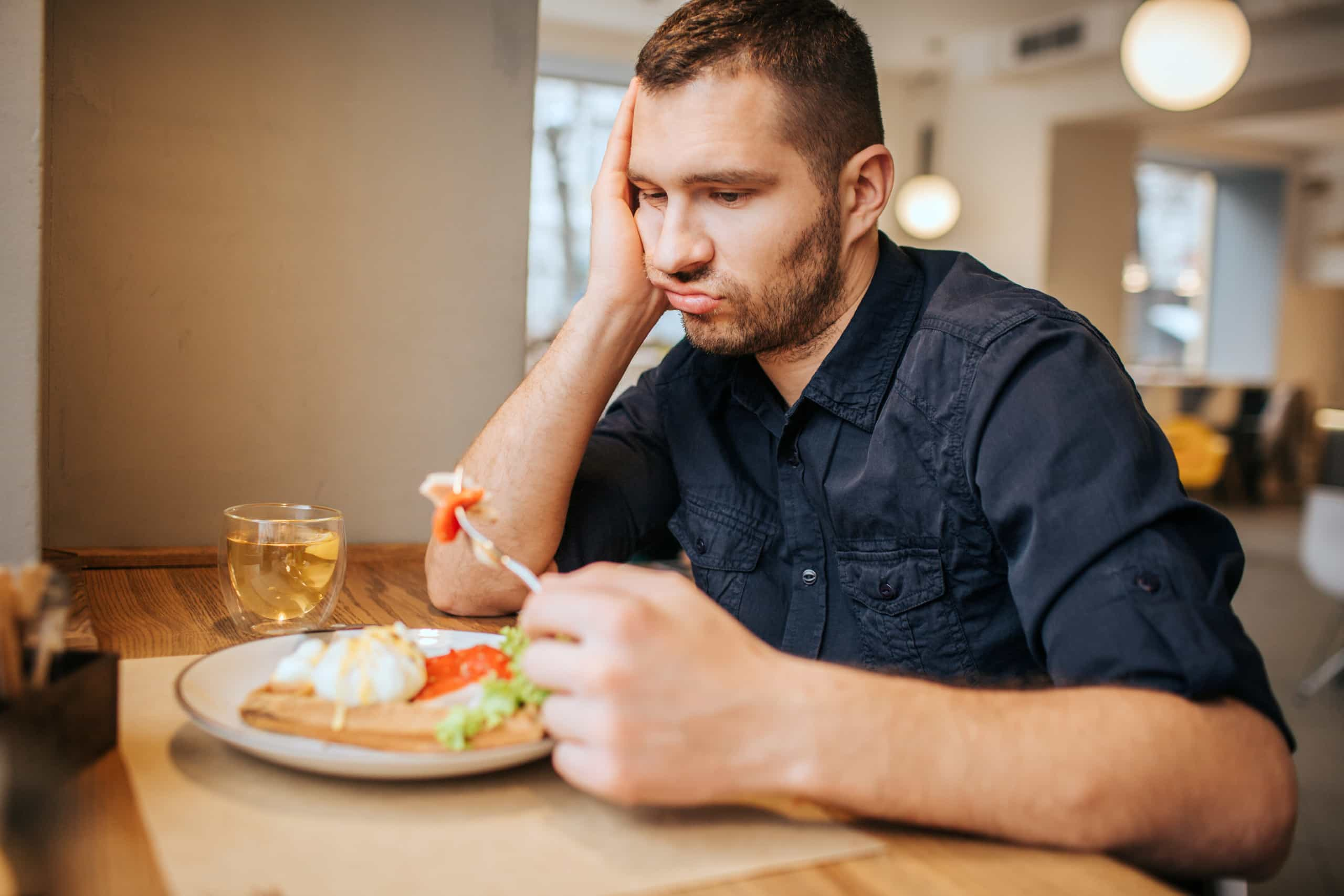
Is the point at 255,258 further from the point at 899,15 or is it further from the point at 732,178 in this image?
the point at 899,15

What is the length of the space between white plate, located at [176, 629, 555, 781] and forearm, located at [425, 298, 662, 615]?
46cm

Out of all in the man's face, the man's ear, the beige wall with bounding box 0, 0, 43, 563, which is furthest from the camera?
the man's ear

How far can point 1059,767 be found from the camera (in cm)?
69

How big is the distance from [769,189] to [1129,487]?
53cm

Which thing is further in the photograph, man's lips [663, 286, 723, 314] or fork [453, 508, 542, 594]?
man's lips [663, 286, 723, 314]

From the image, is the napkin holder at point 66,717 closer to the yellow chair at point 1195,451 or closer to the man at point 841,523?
the man at point 841,523

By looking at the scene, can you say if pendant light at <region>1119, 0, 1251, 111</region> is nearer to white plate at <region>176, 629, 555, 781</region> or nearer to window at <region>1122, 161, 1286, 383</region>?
white plate at <region>176, 629, 555, 781</region>

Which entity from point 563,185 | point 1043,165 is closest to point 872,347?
point 563,185

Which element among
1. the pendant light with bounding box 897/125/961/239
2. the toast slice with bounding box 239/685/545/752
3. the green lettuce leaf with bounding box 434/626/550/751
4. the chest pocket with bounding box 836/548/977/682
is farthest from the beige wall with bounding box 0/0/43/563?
the pendant light with bounding box 897/125/961/239

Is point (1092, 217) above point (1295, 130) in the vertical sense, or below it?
below

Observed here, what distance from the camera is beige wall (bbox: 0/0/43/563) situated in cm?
91

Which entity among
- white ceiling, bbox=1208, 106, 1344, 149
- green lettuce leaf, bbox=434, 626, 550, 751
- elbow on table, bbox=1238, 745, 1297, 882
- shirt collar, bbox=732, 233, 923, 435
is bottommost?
elbow on table, bbox=1238, 745, 1297, 882

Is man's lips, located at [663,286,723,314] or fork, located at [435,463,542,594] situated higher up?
man's lips, located at [663,286,723,314]

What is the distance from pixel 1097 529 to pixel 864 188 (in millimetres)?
595
